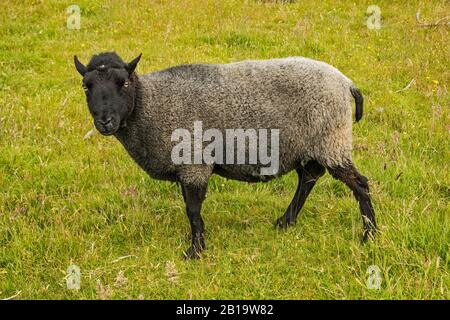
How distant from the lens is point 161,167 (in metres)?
5.41

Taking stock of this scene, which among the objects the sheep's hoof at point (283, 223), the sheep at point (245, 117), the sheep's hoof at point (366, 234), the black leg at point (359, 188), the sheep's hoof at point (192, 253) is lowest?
the sheep's hoof at point (192, 253)

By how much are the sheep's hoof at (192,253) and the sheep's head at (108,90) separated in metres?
1.37

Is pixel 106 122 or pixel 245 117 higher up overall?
pixel 106 122

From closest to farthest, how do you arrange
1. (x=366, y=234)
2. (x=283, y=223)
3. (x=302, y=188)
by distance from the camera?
(x=366, y=234) → (x=283, y=223) → (x=302, y=188)

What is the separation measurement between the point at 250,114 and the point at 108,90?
1363 millimetres

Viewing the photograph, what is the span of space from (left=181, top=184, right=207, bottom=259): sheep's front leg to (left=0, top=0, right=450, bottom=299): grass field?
0.42 ft

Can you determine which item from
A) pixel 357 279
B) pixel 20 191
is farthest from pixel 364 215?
pixel 20 191

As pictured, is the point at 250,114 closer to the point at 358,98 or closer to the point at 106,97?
the point at 358,98

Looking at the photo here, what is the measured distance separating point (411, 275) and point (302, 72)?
2155mm

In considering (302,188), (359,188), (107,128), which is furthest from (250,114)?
(107,128)

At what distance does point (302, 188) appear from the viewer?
19.9ft

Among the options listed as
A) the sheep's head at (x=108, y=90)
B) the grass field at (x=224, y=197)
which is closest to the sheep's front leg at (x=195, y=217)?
the grass field at (x=224, y=197)

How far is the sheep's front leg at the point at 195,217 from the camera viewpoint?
545 centimetres

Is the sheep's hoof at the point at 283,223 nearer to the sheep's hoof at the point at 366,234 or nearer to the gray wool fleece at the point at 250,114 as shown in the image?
the gray wool fleece at the point at 250,114
